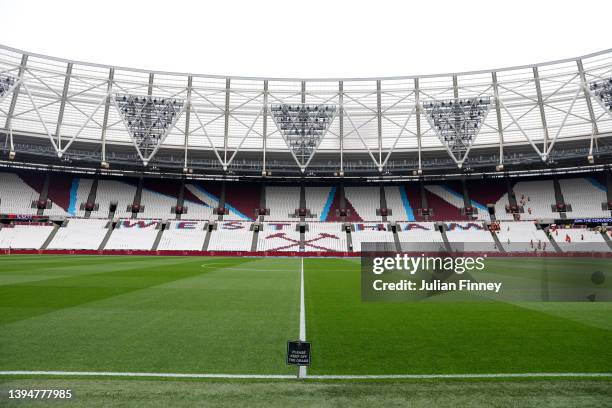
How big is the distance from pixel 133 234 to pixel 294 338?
52010 millimetres

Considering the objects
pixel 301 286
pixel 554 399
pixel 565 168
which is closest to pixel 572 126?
pixel 565 168

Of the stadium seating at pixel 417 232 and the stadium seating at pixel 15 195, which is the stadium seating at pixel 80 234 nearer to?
the stadium seating at pixel 15 195

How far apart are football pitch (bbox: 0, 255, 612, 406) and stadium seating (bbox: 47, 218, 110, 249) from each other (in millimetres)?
41558

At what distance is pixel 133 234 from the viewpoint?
54.1 m

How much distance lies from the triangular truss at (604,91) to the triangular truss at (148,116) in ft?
163

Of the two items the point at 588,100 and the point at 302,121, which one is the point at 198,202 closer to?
the point at 302,121

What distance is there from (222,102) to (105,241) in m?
24.2

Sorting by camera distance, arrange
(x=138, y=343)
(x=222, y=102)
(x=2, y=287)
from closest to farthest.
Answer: (x=138, y=343), (x=2, y=287), (x=222, y=102)

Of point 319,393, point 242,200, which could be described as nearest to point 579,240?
point 242,200

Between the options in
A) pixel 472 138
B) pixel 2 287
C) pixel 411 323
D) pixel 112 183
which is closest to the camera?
pixel 411 323

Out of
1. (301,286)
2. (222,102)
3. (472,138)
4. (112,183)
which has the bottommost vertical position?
(301,286)

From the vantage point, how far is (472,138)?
51.0m

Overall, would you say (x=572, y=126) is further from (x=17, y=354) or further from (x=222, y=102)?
(x=17, y=354)

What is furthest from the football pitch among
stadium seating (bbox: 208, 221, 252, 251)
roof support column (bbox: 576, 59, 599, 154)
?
roof support column (bbox: 576, 59, 599, 154)
